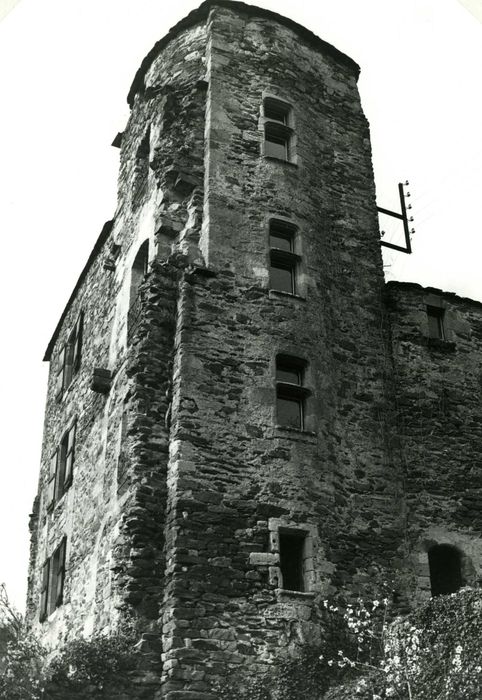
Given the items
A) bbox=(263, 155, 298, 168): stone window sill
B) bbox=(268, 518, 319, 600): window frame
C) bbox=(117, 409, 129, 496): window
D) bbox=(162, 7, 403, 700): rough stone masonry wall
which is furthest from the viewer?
bbox=(263, 155, 298, 168): stone window sill

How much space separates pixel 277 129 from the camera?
21531mm

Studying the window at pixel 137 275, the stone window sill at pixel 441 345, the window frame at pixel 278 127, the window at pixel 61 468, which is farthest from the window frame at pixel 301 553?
the window frame at pixel 278 127

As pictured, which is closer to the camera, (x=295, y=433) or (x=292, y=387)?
(x=295, y=433)

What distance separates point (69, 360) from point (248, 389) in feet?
30.3

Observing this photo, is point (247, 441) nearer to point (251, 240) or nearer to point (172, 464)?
point (172, 464)

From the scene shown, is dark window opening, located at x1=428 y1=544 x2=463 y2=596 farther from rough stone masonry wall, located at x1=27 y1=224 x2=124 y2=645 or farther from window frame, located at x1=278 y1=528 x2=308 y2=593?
rough stone masonry wall, located at x1=27 y1=224 x2=124 y2=645

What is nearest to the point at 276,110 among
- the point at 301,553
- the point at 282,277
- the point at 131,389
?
the point at 282,277

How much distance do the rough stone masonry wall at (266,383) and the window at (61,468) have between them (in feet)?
20.3

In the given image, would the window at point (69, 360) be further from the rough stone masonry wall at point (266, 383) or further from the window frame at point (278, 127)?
the window frame at point (278, 127)

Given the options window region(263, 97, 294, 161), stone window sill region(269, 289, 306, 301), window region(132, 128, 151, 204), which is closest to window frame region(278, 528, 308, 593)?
stone window sill region(269, 289, 306, 301)

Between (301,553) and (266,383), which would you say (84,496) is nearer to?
(266,383)

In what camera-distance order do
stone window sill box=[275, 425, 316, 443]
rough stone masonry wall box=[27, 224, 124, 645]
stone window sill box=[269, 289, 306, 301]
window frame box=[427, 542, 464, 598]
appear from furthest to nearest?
stone window sill box=[269, 289, 306, 301] → window frame box=[427, 542, 464, 598] → rough stone masonry wall box=[27, 224, 124, 645] → stone window sill box=[275, 425, 316, 443]

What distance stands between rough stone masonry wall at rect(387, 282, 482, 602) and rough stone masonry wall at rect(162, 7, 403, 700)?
0.56 meters

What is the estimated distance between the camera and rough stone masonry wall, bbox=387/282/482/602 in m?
18.9
